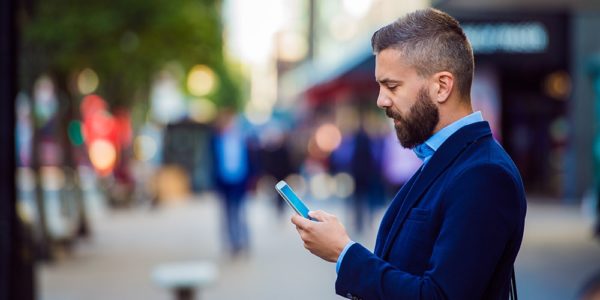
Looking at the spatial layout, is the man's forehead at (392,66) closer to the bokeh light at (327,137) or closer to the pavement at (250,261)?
the pavement at (250,261)

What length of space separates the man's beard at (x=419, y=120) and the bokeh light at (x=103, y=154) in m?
32.5

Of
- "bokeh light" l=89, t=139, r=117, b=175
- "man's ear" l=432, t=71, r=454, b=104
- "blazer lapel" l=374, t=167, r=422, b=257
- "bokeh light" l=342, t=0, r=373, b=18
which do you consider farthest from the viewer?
"bokeh light" l=342, t=0, r=373, b=18

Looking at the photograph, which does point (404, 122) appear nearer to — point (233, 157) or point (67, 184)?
point (233, 157)

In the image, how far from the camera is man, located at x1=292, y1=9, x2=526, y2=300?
232 centimetres

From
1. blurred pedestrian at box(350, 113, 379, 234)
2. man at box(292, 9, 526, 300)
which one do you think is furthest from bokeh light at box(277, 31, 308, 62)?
man at box(292, 9, 526, 300)

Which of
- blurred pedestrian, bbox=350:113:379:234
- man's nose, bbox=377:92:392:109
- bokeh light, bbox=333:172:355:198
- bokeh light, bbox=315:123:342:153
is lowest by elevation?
bokeh light, bbox=333:172:355:198

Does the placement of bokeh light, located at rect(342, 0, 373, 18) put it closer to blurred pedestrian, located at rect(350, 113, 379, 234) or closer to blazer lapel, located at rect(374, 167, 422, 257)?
blurred pedestrian, located at rect(350, 113, 379, 234)

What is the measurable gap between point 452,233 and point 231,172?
1261cm

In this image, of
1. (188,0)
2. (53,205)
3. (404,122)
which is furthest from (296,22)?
(404,122)

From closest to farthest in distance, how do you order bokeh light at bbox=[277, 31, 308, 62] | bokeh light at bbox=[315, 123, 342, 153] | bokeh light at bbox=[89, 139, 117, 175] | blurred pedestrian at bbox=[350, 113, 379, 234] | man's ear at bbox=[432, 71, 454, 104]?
man's ear at bbox=[432, 71, 454, 104], blurred pedestrian at bbox=[350, 113, 379, 234], bokeh light at bbox=[89, 139, 117, 175], bokeh light at bbox=[315, 123, 342, 153], bokeh light at bbox=[277, 31, 308, 62]

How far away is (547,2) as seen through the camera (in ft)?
50.5

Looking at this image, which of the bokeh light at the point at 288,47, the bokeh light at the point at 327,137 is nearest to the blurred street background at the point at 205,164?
the bokeh light at the point at 327,137

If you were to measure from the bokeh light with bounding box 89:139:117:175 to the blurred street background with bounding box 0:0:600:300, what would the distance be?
77 mm

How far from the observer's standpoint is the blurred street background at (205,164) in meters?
10.9
